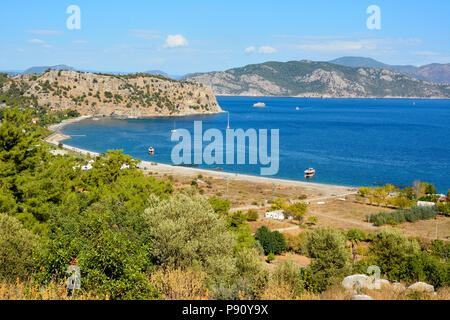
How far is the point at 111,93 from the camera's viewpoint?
174125 mm

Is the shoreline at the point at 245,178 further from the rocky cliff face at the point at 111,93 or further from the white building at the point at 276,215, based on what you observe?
the rocky cliff face at the point at 111,93

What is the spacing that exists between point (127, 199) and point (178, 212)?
855 centimetres

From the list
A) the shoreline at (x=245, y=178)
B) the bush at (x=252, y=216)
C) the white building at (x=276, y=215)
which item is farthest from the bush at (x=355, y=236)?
the shoreline at (x=245, y=178)

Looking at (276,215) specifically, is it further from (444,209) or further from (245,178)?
(245,178)

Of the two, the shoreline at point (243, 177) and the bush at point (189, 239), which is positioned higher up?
the bush at point (189, 239)

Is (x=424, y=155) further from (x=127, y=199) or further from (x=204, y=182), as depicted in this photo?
(x=127, y=199)

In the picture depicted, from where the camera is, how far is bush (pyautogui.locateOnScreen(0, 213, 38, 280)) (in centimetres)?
1270

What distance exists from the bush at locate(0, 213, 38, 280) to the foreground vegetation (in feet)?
0.11

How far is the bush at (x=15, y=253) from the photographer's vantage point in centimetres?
1270

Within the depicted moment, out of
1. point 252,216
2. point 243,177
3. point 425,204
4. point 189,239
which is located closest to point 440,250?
point 252,216

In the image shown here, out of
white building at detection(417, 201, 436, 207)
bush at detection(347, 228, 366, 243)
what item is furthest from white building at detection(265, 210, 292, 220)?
white building at detection(417, 201, 436, 207)

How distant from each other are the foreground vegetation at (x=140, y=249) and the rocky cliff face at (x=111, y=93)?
142348mm
